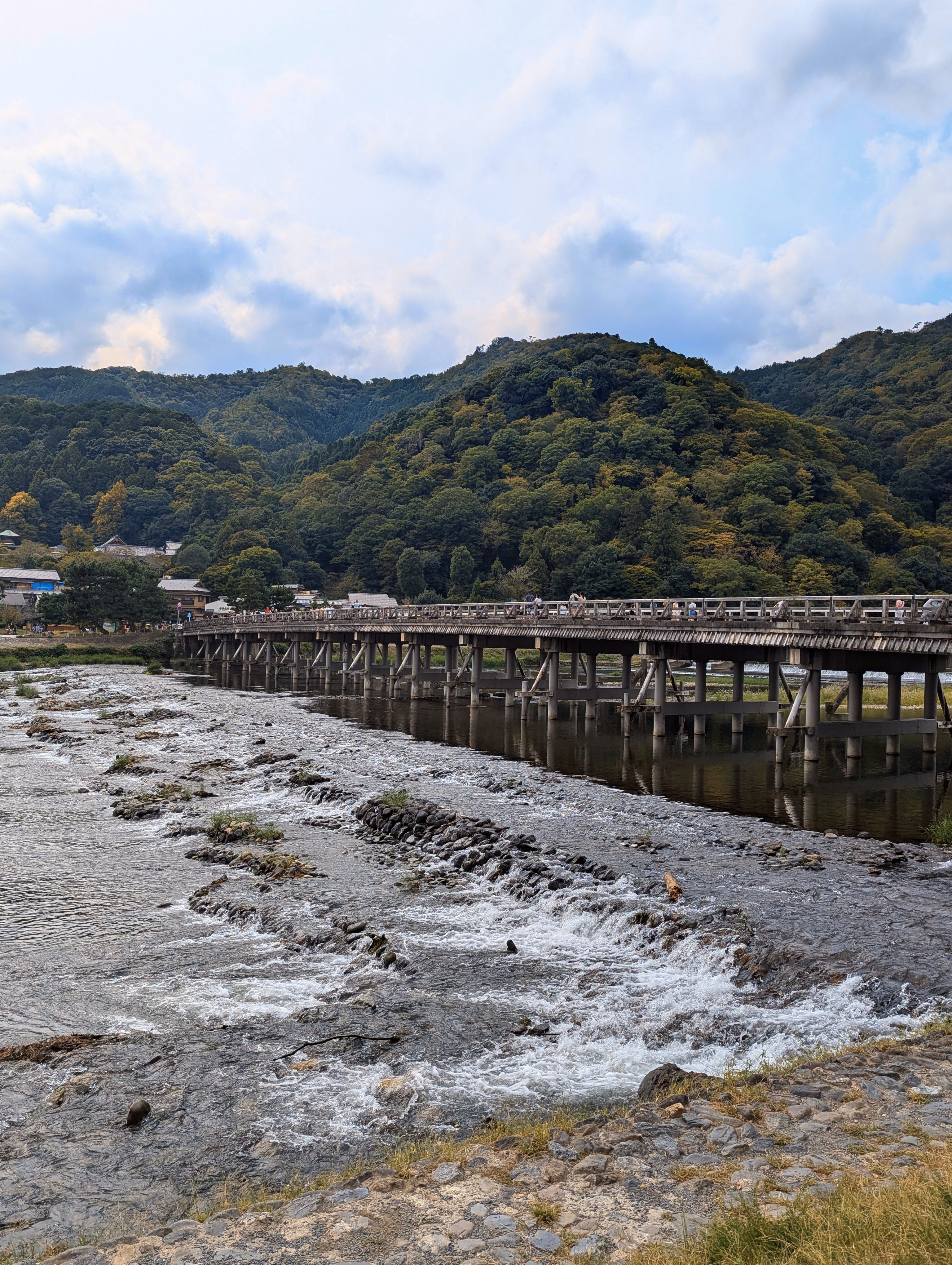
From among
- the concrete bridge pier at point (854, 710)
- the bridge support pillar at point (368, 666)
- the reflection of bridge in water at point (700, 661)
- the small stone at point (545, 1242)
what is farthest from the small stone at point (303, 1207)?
the bridge support pillar at point (368, 666)

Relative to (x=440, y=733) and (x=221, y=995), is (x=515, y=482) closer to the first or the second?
(x=440, y=733)

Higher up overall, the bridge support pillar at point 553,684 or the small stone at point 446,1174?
the bridge support pillar at point 553,684

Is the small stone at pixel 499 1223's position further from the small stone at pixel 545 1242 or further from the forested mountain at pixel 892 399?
the forested mountain at pixel 892 399

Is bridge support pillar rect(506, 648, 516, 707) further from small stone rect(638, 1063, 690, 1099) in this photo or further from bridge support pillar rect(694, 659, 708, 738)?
small stone rect(638, 1063, 690, 1099)

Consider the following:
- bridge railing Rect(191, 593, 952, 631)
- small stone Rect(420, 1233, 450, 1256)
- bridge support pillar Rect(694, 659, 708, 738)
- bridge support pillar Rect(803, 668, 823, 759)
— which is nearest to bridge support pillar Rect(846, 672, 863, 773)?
bridge support pillar Rect(803, 668, 823, 759)

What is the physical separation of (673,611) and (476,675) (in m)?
13.4

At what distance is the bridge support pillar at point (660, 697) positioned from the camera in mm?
32844

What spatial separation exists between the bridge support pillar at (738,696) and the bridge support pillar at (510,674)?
1160 cm

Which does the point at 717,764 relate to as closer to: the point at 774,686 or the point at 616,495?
the point at 774,686

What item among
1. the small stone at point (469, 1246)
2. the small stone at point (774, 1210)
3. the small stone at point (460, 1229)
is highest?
the small stone at point (774, 1210)

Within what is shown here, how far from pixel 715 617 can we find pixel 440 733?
40.1 feet

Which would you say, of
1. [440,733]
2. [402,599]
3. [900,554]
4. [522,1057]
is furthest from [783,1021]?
[402,599]

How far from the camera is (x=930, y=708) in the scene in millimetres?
31375

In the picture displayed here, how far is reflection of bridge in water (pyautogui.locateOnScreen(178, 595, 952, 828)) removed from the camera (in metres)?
26.3
